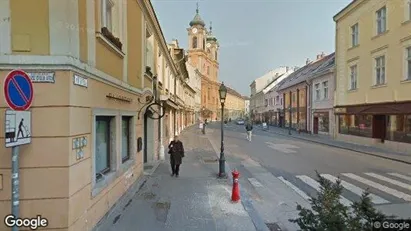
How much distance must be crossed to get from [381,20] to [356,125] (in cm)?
773

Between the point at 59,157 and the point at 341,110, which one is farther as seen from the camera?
the point at 341,110

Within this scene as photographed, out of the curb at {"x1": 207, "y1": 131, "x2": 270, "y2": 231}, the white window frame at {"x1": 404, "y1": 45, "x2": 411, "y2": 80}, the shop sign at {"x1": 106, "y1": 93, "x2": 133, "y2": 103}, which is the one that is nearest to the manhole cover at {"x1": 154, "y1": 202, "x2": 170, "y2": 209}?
the curb at {"x1": 207, "y1": 131, "x2": 270, "y2": 231}

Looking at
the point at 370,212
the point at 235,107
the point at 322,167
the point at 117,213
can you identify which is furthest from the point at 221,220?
the point at 235,107

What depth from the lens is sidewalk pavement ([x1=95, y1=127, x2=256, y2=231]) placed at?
5693 millimetres

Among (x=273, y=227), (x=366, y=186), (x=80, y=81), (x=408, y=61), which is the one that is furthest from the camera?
(x=408, y=61)

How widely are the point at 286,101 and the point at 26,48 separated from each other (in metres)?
43.3

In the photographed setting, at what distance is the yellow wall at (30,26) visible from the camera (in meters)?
4.36

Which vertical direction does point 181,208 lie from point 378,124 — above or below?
below

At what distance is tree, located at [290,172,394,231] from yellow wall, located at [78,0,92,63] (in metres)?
4.12

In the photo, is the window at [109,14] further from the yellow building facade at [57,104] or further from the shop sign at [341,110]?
the shop sign at [341,110]

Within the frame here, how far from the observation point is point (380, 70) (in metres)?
19.8

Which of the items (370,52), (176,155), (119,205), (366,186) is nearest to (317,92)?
(370,52)

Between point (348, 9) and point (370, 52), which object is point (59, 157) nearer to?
point (370, 52)

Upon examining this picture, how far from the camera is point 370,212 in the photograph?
10.8ft
